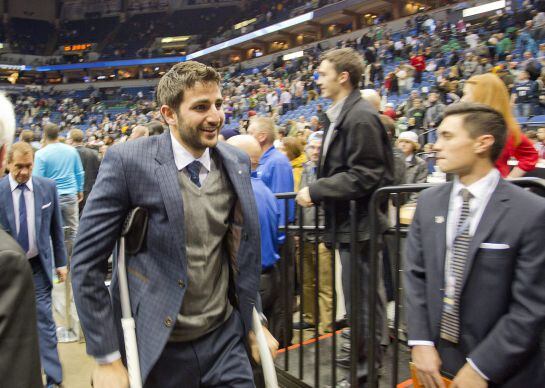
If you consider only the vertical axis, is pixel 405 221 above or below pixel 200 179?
below

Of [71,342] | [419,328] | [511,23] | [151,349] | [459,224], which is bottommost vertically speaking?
[71,342]

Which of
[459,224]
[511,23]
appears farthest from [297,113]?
[459,224]

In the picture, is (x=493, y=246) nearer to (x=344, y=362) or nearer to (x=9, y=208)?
(x=344, y=362)

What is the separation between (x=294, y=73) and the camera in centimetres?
2502

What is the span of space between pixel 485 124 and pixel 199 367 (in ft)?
4.83

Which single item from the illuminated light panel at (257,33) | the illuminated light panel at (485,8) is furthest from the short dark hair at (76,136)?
the illuminated light panel at (257,33)

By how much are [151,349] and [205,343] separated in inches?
8.1

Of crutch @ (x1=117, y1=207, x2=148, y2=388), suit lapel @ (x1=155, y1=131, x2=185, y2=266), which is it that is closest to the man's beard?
suit lapel @ (x1=155, y1=131, x2=185, y2=266)

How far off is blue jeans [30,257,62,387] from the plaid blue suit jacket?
5.39 feet

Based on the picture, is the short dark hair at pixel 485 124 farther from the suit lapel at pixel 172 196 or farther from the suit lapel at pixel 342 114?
the suit lapel at pixel 172 196

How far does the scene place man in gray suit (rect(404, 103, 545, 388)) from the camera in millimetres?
1735

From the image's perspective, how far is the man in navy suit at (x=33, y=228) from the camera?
3.14 meters

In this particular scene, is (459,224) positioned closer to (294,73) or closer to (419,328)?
(419,328)

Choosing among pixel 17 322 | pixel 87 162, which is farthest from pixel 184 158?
pixel 87 162
